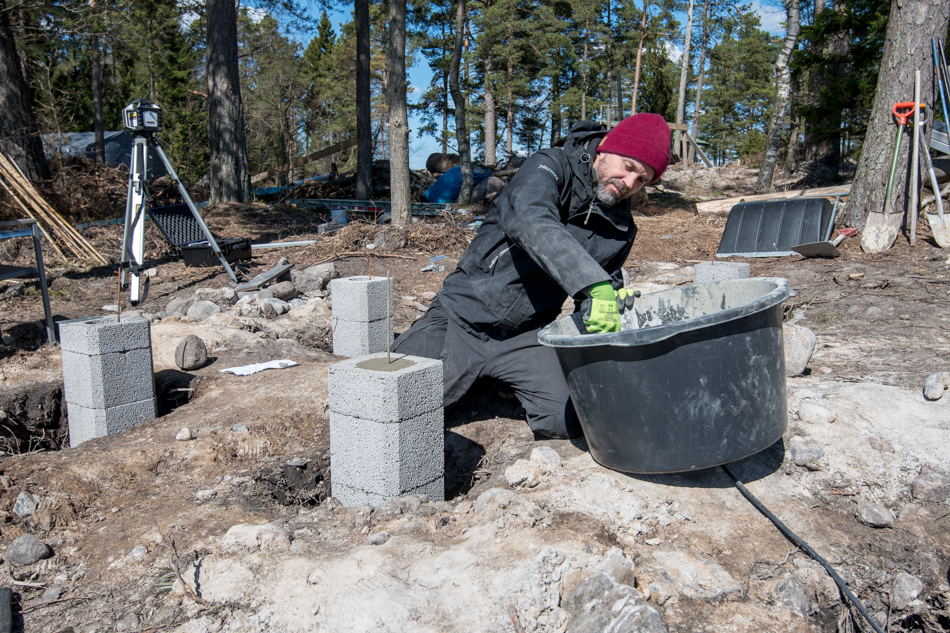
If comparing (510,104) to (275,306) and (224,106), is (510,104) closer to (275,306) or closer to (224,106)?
(224,106)

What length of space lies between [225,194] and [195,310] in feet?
23.2

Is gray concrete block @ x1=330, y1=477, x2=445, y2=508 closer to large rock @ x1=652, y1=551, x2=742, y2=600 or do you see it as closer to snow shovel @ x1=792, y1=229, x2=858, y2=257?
large rock @ x1=652, y1=551, x2=742, y2=600

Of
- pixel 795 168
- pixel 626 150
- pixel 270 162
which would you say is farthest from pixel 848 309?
pixel 270 162

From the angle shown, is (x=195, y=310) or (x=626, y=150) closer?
(x=626, y=150)

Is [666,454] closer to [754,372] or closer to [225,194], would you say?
[754,372]

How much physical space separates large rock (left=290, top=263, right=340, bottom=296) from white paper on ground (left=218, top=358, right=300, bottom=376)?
7.68 feet

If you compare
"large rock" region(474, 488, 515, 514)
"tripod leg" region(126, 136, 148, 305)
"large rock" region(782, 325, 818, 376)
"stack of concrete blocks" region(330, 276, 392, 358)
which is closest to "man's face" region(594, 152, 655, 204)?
"large rock" region(474, 488, 515, 514)

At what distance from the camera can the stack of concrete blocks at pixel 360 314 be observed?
15.6ft

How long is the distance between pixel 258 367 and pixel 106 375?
3.69 feet

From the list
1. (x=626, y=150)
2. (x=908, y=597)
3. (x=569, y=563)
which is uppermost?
(x=626, y=150)

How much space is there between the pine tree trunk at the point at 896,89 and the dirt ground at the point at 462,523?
394 cm

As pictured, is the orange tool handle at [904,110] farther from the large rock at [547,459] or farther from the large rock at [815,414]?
the large rock at [547,459]

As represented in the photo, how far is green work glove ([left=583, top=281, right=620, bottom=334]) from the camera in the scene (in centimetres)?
247

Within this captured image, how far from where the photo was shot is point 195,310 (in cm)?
589
